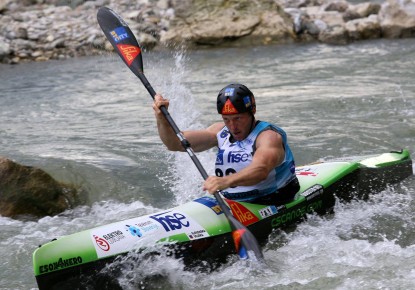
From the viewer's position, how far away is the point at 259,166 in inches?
193

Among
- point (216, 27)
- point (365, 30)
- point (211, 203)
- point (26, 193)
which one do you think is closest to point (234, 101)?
point (211, 203)

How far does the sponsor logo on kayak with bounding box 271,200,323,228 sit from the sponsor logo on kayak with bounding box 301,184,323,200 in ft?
0.20

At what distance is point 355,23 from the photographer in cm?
1467

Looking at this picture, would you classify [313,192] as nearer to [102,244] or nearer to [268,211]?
[268,211]

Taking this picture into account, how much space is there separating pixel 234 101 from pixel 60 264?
160 centimetres

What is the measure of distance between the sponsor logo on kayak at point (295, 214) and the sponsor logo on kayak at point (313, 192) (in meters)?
0.06

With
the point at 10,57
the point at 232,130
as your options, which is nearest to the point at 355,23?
the point at 10,57

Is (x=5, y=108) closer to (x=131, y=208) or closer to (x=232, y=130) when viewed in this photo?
(x=131, y=208)

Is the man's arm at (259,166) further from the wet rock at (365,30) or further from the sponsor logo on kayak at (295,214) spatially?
the wet rock at (365,30)

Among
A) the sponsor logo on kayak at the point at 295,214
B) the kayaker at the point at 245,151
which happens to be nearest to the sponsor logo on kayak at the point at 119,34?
the kayaker at the point at 245,151

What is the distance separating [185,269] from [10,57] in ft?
35.4

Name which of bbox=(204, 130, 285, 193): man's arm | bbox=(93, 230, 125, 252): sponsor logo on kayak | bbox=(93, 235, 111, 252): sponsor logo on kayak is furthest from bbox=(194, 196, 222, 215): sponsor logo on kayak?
bbox=(93, 235, 111, 252): sponsor logo on kayak

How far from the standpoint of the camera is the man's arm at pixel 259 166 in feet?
15.8

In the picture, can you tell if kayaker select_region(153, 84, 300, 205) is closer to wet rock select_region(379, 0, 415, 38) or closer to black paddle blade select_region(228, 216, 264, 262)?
black paddle blade select_region(228, 216, 264, 262)
